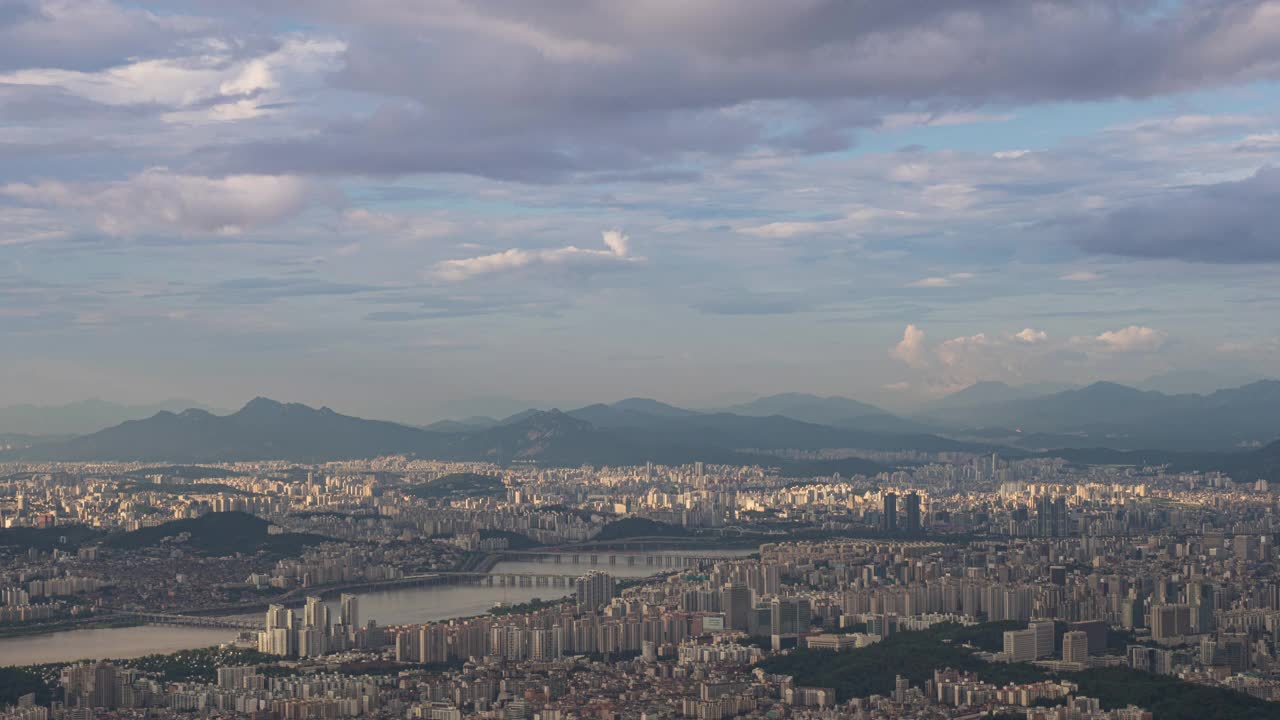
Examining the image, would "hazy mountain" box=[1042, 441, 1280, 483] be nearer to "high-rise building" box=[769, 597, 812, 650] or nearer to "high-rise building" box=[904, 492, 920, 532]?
"high-rise building" box=[904, 492, 920, 532]

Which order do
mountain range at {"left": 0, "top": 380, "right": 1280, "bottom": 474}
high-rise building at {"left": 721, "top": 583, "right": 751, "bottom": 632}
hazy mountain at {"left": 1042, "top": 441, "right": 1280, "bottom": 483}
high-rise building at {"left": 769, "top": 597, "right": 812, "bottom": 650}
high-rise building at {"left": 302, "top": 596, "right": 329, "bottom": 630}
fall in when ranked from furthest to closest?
1. mountain range at {"left": 0, "top": 380, "right": 1280, "bottom": 474}
2. hazy mountain at {"left": 1042, "top": 441, "right": 1280, "bottom": 483}
3. high-rise building at {"left": 302, "top": 596, "right": 329, "bottom": 630}
4. high-rise building at {"left": 721, "top": 583, "right": 751, "bottom": 632}
5. high-rise building at {"left": 769, "top": 597, "right": 812, "bottom": 650}

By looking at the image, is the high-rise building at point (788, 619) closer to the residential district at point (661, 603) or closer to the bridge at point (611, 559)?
the residential district at point (661, 603)

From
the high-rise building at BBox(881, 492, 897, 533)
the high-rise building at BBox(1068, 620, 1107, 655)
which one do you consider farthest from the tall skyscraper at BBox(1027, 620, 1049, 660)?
the high-rise building at BBox(881, 492, 897, 533)

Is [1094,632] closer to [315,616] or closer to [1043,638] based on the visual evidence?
[1043,638]

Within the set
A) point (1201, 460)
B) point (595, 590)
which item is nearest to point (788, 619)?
point (595, 590)

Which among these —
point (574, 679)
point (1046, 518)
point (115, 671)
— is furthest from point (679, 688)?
point (1046, 518)

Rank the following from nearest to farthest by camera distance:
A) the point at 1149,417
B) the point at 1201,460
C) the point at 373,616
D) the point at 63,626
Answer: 1. the point at 63,626
2. the point at 373,616
3. the point at 1201,460
4. the point at 1149,417

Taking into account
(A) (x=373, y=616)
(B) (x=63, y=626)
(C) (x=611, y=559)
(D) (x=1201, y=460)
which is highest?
(D) (x=1201, y=460)
